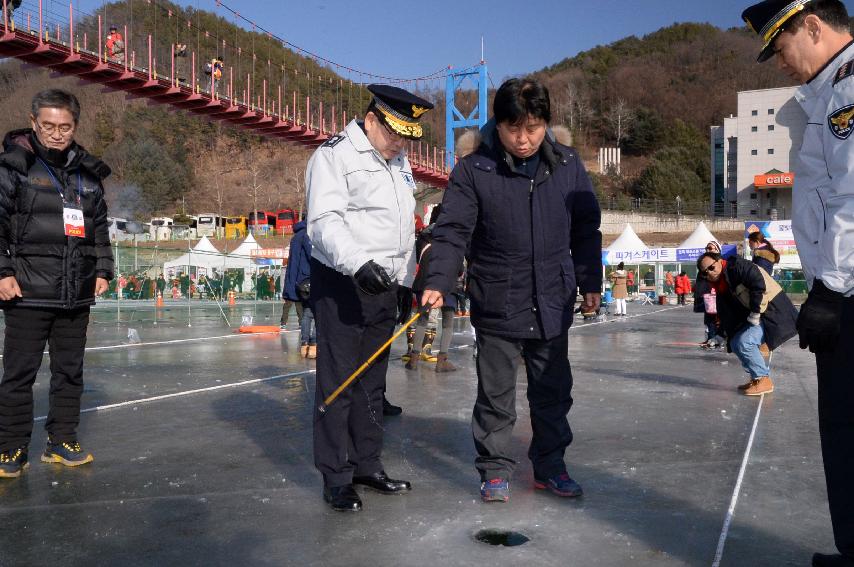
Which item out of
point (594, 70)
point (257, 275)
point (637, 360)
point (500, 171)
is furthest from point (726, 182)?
point (500, 171)

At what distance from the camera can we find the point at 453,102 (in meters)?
62.6

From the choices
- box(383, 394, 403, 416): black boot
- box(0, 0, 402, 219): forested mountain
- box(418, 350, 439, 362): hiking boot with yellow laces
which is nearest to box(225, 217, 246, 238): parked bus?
box(0, 0, 402, 219): forested mountain

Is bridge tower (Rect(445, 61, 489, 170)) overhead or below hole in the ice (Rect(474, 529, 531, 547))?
overhead

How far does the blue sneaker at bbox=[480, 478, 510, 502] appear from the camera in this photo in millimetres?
2924

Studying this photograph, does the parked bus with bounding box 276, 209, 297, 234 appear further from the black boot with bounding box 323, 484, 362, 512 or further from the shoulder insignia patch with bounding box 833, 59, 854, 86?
the shoulder insignia patch with bounding box 833, 59, 854, 86

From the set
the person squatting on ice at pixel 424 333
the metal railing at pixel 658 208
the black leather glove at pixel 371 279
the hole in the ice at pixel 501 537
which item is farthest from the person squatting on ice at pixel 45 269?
the metal railing at pixel 658 208

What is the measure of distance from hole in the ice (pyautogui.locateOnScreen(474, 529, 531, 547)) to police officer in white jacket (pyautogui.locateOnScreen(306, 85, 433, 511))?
1.83 ft

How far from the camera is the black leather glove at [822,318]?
205 cm

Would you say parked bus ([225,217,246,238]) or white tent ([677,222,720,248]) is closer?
white tent ([677,222,720,248])

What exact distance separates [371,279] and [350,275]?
0.53 ft

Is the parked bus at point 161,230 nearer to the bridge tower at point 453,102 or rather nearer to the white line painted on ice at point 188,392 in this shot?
the bridge tower at point 453,102

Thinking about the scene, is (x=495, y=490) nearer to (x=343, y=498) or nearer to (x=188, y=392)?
(x=343, y=498)

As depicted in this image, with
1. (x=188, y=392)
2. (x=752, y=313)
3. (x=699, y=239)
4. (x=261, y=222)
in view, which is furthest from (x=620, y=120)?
(x=188, y=392)

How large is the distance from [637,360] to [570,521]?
5.51 metres
